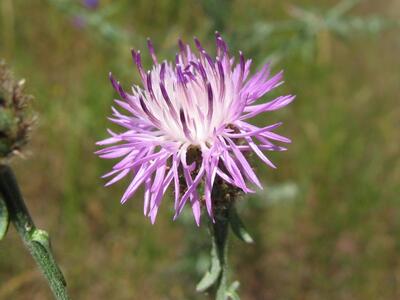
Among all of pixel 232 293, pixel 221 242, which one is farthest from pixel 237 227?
pixel 232 293

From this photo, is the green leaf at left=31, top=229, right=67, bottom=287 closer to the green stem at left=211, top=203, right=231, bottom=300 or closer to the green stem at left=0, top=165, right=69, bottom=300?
the green stem at left=0, top=165, right=69, bottom=300

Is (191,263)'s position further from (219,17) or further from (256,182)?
(256,182)

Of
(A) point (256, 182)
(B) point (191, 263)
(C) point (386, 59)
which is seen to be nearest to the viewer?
(A) point (256, 182)

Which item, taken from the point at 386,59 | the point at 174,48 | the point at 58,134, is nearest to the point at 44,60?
the point at 58,134

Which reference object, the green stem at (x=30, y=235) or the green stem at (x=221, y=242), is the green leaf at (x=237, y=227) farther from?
the green stem at (x=30, y=235)

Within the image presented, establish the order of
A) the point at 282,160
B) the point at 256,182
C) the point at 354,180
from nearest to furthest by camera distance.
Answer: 1. the point at 256,182
2. the point at 354,180
3. the point at 282,160

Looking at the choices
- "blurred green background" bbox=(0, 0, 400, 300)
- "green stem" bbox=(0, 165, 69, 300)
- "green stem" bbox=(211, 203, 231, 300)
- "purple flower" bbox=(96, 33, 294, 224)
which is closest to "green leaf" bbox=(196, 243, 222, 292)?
"green stem" bbox=(211, 203, 231, 300)
